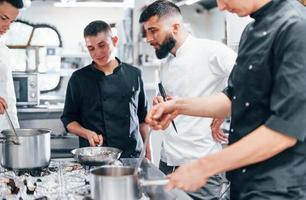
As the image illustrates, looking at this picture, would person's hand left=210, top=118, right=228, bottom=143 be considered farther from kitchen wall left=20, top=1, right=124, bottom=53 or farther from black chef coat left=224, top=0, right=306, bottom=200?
kitchen wall left=20, top=1, right=124, bottom=53

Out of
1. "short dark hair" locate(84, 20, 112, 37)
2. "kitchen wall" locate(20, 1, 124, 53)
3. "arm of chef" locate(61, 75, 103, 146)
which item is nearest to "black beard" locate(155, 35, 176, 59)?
"short dark hair" locate(84, 20, 112, 37)

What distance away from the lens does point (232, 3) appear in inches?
56.6

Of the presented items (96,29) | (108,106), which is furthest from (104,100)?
(96,29)

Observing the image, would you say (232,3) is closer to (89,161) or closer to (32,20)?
(89,161)

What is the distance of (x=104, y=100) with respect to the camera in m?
2.71

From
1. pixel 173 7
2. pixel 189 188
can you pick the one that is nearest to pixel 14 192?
pixel 189 188

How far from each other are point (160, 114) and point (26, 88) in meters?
3.30

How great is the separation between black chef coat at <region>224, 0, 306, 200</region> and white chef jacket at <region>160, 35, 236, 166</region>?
37.7 inches

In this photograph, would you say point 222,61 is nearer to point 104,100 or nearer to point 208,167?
point 104,100

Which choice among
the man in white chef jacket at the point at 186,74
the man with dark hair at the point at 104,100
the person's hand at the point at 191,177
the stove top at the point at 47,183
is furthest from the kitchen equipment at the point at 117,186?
the man with dark hair at the point at 104,100

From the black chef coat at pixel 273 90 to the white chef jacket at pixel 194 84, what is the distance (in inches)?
37.7

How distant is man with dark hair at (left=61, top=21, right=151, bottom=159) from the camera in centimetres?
268

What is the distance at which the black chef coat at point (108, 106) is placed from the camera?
2.68 metres

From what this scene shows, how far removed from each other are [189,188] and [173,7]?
5.70 feet
